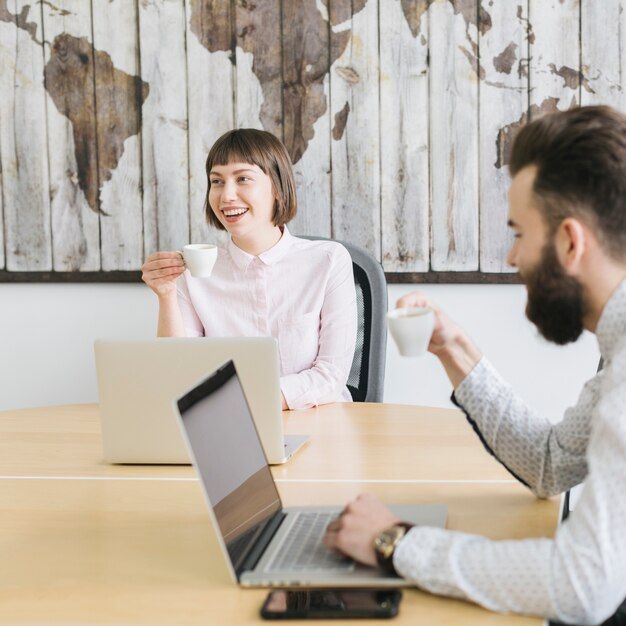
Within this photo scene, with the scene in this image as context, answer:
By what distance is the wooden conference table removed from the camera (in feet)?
3.56

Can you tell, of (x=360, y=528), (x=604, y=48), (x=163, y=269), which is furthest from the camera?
(x=604, y=48)

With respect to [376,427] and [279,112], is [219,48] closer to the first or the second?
[279,112]

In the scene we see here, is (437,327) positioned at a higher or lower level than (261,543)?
higher

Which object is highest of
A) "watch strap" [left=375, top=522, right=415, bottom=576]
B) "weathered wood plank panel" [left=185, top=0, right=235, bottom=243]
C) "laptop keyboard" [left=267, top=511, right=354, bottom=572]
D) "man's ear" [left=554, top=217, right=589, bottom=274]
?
"weathered wood plank panel" [left=185, top=0, right=235, bottom=243]

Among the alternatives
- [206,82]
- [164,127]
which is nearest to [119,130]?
[164,127]

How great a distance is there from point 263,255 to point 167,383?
887 mm

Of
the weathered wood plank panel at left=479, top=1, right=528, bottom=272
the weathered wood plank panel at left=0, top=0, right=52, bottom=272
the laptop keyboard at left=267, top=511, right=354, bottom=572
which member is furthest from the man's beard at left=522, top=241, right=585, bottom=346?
the weathered wood plank panel at left=0, top=0, right=52, bottom=272

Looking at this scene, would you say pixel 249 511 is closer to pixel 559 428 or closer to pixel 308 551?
pixel 308 551

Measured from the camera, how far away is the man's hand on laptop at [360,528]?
112 cm

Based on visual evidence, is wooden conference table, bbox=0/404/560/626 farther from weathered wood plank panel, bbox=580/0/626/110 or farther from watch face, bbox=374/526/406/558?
weathered wood plank panel, bbox=580/0/626/110

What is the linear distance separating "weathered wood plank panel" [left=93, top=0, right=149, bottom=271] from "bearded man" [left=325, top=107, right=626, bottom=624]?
1661mm

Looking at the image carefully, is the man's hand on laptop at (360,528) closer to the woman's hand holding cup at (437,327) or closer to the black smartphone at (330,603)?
the black smartphone at (330,603)

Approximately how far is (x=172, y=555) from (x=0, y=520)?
325 millimetres

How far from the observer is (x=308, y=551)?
119 centimetres
